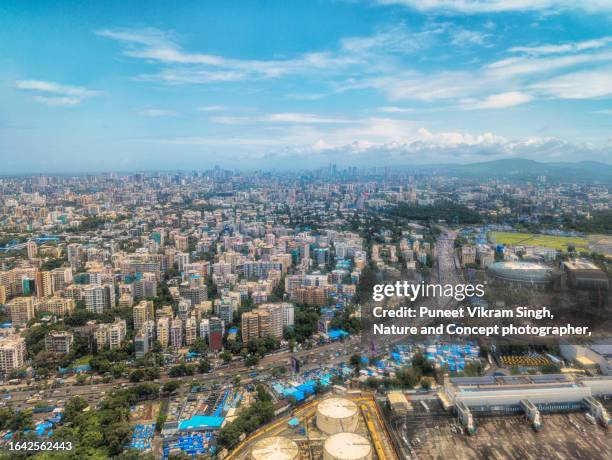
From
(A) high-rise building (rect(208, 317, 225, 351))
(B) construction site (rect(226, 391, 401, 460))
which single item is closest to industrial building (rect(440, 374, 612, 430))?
(B) construction site (rect(226, 391, 401, 460))

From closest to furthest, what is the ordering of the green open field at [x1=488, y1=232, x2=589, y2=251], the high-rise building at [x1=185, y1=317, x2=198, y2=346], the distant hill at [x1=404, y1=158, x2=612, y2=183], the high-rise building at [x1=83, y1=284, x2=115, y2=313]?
the high-rise building at [x1=185, y1=317, x2=198, y2=346], the high-rise building at [x1=83, y1=284, x2=115, y2=313], the green open field at [x1=488, y1=232, x2=589, y2=251], the distant hill at [x1=404, y1=158, x2=612, y2=183]

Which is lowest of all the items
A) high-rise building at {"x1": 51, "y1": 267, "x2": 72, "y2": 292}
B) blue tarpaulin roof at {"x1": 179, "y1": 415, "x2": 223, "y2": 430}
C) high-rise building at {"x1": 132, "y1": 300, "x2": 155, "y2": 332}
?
blue tarpaulin roof at {"x1": 179, "y1": 415, "x2": 223, "y2": 430}

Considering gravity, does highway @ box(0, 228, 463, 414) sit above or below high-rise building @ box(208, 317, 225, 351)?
below

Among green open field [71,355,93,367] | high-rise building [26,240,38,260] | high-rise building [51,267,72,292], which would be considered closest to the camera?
green open field [71,355,93,367]

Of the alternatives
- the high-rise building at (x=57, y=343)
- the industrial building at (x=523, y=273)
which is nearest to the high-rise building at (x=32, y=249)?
the high-rise building at (x=57, y=343)

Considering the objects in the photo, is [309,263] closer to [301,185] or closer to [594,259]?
[594,259]

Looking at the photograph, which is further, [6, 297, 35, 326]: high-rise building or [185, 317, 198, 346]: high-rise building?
[6, 297, 35, 326]: high-rise building

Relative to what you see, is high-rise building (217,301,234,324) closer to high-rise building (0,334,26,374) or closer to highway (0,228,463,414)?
highway (0,228,463,414)

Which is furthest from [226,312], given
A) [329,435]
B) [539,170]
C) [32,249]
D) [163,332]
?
[539,170]
